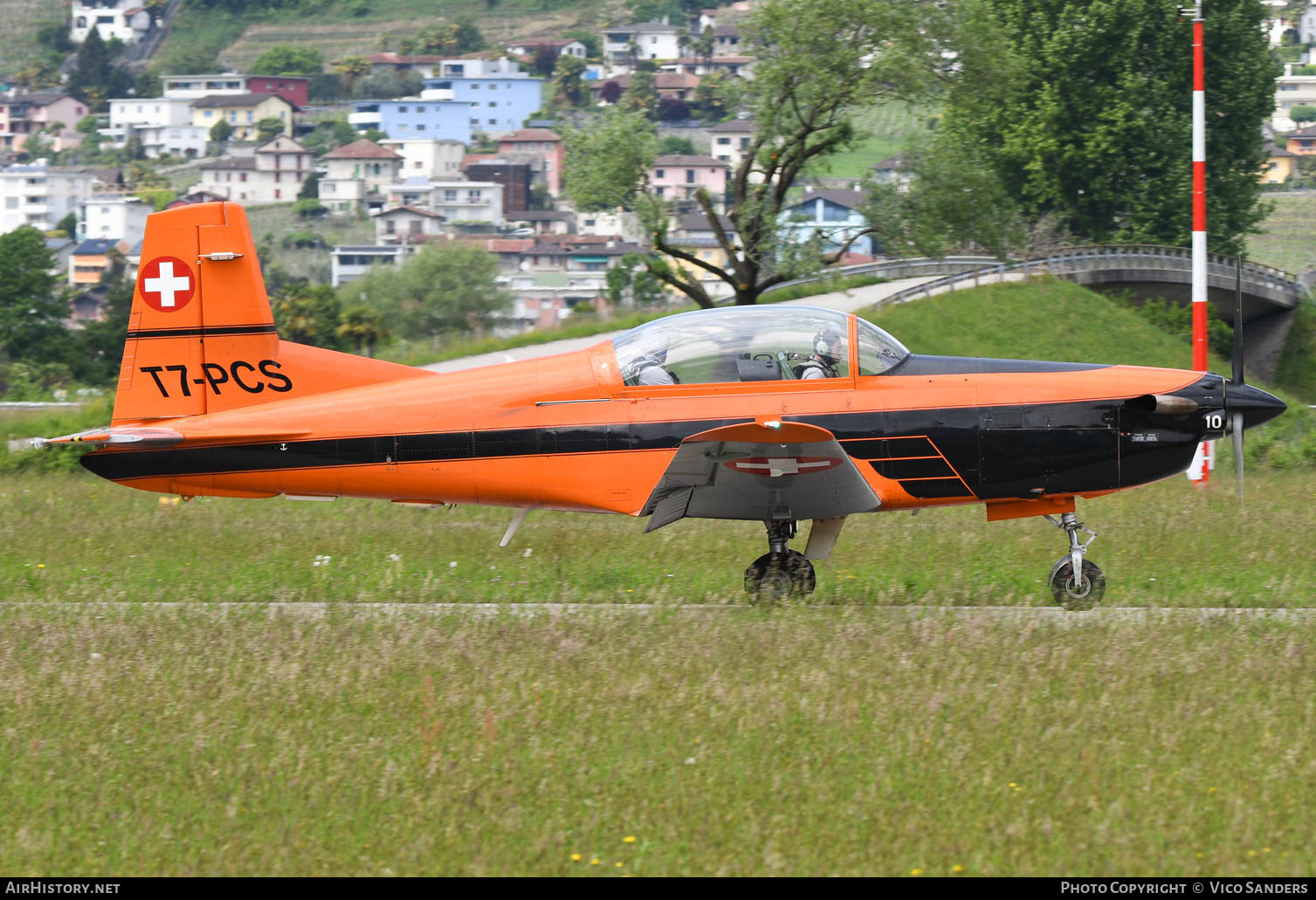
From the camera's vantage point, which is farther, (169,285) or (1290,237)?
(1290,237)

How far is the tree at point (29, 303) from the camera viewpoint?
60.1 metres

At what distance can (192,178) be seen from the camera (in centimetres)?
15125

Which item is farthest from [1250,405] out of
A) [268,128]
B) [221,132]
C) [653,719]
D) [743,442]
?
[221,132]

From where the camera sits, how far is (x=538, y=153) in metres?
156

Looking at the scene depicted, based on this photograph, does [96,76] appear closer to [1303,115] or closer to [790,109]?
[1303,115]

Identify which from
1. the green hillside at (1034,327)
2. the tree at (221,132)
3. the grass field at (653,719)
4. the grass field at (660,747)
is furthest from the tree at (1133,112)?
the tree at (221,132)

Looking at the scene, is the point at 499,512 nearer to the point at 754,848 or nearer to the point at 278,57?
the point at 754,848

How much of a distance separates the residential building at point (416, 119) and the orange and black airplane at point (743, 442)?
161734 millimetres

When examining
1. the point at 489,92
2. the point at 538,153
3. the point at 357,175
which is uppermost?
the point at 489,92

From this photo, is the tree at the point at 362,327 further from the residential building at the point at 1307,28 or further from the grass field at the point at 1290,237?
the residential building at the point at 1307,28

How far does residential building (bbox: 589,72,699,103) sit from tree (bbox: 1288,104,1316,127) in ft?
250

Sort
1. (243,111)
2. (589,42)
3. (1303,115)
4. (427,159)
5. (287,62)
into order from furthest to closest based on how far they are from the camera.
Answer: (589,42), (287,62), (1303,115), (243,111), (427,159)

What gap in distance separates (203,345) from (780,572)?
489cm

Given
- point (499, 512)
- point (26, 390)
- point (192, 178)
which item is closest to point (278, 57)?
point (192, 178)
